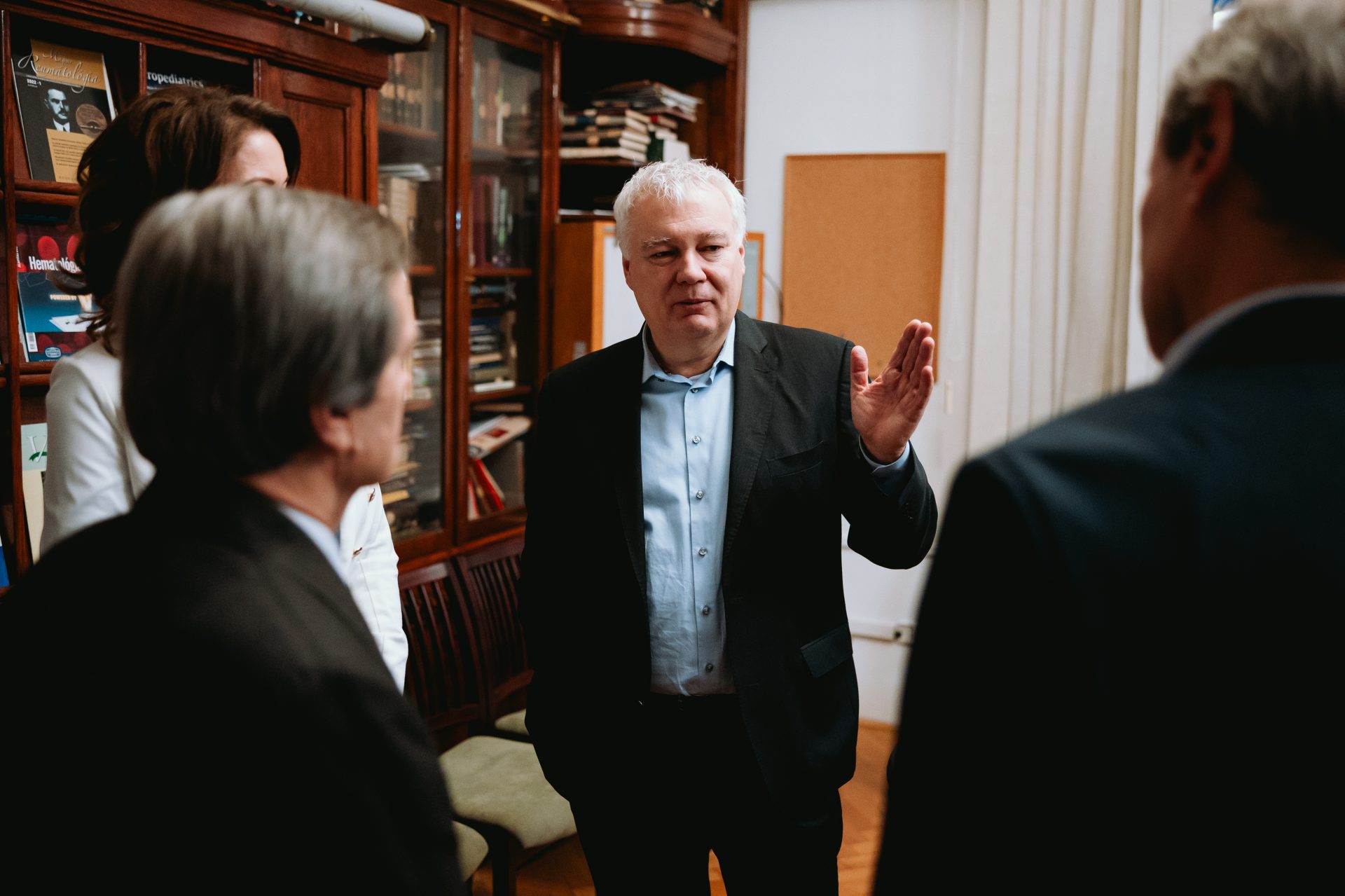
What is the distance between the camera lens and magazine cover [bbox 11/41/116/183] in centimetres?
206

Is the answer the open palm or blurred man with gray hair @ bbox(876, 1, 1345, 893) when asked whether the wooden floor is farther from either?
blurred man with gray hair @ bbox(876, 1, 1345, 893)

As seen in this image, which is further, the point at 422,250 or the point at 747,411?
the point at 422,250

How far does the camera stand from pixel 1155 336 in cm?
73

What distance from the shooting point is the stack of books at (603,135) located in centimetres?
383

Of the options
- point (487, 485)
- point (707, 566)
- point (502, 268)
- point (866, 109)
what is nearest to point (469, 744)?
point (487, 485)

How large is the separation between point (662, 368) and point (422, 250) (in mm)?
1647

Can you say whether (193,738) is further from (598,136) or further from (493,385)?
(598,136)

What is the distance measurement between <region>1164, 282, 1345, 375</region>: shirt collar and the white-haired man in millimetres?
969

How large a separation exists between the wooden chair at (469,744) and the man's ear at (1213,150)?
6.45 feet

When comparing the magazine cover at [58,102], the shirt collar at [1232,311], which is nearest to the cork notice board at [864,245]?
the magazine cover at [58,102]

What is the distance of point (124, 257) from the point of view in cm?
131

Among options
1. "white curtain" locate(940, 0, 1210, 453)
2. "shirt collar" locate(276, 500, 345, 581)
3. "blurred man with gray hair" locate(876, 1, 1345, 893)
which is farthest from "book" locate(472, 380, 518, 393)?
"blurred man with gray hair" locate(876, 1, 1345, 893)

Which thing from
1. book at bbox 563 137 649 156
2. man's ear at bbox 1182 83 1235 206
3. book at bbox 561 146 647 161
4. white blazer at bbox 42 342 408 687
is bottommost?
white blazer at bbox 42 342 408 687

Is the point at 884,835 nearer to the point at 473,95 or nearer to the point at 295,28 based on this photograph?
the point at 295,28
